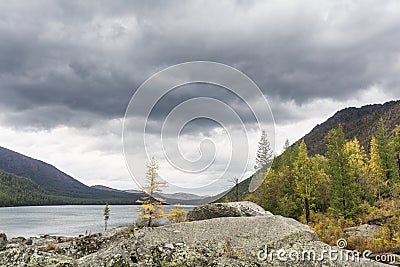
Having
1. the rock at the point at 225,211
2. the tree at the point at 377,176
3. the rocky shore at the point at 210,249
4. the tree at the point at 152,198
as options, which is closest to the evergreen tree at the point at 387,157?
the tree at the point at 377,176

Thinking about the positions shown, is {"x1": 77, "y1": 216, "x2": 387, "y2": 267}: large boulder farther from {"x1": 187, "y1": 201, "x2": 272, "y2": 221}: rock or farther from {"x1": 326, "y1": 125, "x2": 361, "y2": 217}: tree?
{"x1": 326, "y1": 125, "x2": 361, "y2": 217}: tree

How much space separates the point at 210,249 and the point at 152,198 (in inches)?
1218

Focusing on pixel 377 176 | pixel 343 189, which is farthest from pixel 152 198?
pixel 377 176

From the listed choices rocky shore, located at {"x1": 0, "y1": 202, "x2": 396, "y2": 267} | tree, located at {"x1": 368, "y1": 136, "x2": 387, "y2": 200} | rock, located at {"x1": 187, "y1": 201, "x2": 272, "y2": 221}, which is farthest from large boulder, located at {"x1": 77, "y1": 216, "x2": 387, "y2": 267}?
tree, located at {"x1": 368, "y1": 136, "x2": 387, "y2": 200}

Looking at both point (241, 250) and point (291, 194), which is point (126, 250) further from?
point (291, 194)

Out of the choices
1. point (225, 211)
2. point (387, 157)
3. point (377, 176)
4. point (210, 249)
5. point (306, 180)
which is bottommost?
point (210, 249)

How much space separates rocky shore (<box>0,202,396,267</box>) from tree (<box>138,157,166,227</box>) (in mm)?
27485

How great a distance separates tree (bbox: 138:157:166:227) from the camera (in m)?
38.5

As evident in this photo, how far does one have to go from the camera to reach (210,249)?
10062 mm

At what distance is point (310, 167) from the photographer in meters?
48.8

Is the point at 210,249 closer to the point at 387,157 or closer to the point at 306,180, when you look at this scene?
the point at 306,180

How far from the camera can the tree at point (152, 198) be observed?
1515 inches

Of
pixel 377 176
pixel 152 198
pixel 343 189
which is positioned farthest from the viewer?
pixel 377 176

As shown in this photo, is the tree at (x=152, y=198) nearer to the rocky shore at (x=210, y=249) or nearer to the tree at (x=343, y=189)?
the tree at (x=343, y=189)
